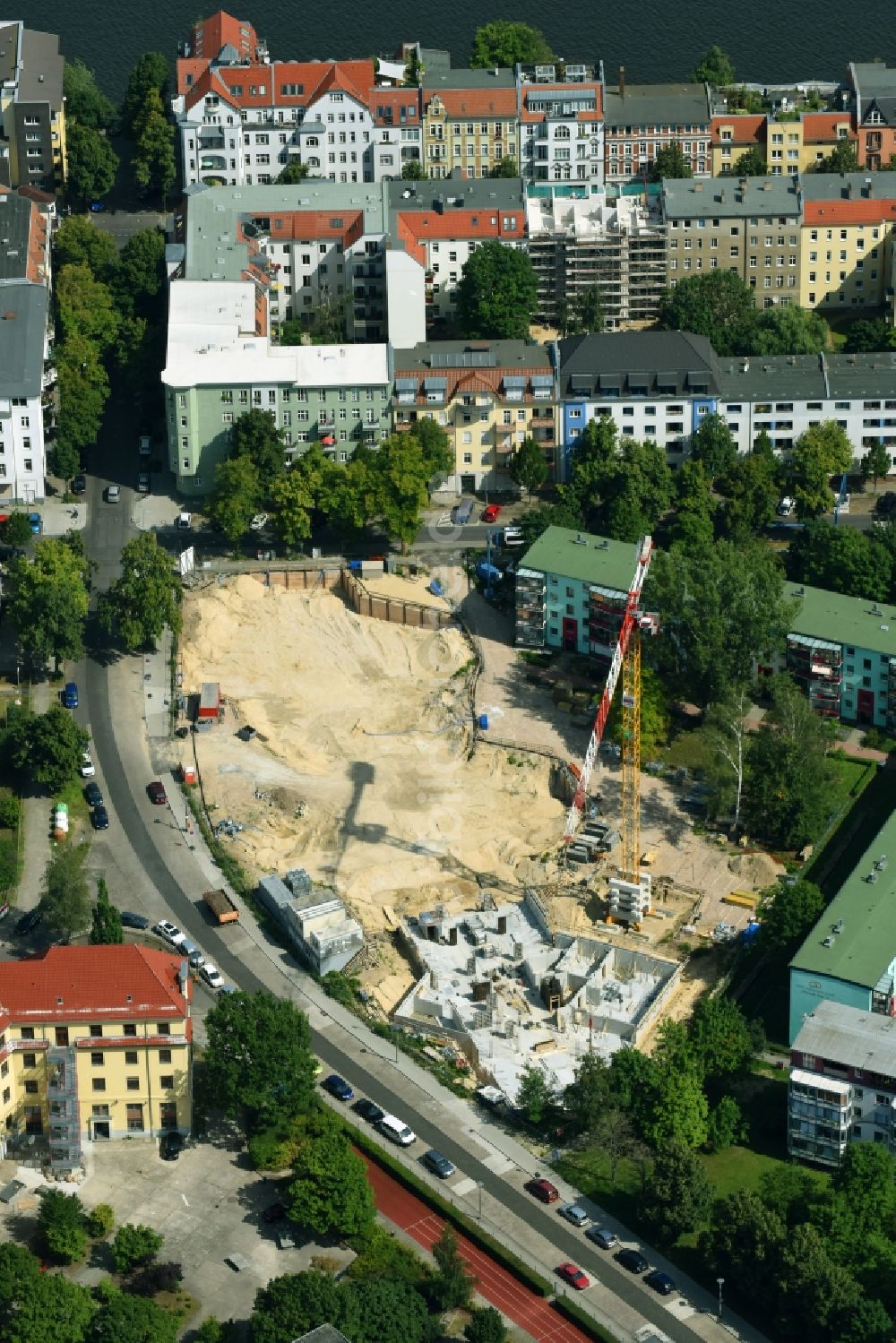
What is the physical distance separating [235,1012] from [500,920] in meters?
22.4

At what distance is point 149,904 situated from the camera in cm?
17788

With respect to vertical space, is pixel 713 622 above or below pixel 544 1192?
above

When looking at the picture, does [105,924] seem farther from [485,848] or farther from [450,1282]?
[450,1282]

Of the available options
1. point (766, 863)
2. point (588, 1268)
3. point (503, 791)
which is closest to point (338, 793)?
point (503, 791)

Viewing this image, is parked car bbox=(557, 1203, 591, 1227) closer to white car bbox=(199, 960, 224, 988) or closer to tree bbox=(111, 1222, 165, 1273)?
tree bbox=(111, 1222, 165, 1273)

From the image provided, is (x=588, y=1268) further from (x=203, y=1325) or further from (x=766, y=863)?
(x=766, y=863)

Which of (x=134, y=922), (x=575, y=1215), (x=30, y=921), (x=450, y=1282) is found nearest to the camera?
(x=450, y=1282)

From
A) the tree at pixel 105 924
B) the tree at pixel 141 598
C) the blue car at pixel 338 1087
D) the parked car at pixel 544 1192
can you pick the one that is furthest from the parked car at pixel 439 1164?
the tree at pixel 141 598

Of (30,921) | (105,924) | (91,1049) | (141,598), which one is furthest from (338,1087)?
(141,598)

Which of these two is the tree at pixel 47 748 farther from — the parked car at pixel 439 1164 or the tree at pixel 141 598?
the parked car at pixel 439 1164

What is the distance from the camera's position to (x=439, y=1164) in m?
158

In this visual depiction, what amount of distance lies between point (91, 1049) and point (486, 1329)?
26.1 m

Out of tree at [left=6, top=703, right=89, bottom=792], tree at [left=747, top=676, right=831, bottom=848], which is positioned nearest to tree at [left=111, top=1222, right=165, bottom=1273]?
tree at [left=6, top=703, right=89, bottom=792]

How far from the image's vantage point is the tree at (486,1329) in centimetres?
14600
